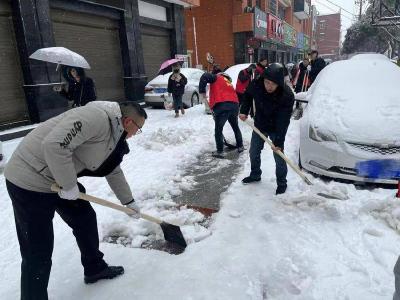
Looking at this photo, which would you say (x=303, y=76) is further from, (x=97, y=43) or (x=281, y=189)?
(x=281, y=189)

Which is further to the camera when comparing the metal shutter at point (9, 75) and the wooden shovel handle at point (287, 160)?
the metal shutter at point (9, 75)

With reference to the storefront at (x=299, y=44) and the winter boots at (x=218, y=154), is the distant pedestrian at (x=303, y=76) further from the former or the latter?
the storefront at (x=299, y=44)

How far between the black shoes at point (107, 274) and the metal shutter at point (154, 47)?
40.6 ft

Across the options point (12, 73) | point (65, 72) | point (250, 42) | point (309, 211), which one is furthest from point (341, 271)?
point (250, 42)

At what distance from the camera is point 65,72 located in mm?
6547

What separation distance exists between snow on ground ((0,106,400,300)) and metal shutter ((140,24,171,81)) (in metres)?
10.7

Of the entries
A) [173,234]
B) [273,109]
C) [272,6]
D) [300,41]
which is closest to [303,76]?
[273,109]

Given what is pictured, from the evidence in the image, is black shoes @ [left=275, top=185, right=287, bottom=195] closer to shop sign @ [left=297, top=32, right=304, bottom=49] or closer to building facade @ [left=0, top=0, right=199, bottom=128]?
building facade @ [left=0, top=0, right=199, bottom=128]

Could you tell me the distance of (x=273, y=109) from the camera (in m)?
4.18

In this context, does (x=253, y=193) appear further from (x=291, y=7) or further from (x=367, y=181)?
(x=291, y=7)

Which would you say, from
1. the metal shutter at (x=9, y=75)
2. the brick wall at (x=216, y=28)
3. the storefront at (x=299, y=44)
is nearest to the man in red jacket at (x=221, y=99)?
the metal shutter at (x=9, y=75)

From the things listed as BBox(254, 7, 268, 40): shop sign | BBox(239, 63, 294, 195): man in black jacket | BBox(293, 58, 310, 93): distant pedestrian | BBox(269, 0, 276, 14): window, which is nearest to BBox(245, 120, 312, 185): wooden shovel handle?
BBox(239, 63, 294, 195): man in black jacket

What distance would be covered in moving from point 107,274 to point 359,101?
13.2 ft

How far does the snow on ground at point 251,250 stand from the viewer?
8.51 feet
